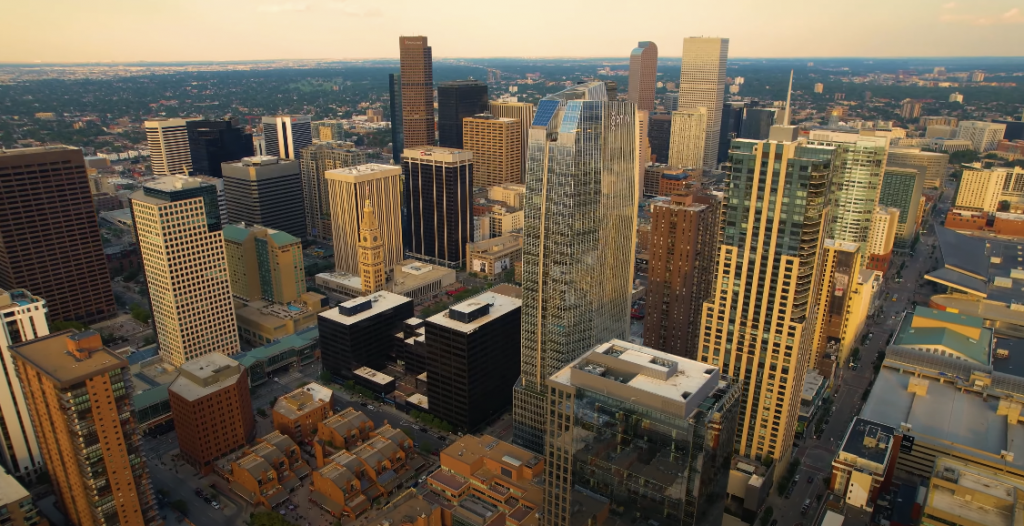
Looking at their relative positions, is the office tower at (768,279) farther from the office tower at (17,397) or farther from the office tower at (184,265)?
the office tower at (17,397)

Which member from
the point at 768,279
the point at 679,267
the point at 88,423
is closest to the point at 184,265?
the point at 88,423

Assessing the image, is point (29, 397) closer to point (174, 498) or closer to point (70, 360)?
point (70, 360)

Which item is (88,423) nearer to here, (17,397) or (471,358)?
(17,397)

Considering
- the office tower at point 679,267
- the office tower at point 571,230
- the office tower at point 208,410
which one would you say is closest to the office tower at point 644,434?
the office tower at point 571,230

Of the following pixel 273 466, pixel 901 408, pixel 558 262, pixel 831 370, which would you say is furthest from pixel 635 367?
pixel 831 370

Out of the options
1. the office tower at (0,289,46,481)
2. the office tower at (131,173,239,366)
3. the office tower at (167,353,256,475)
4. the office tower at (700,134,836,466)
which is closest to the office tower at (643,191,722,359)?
the office tower at (700,134,836,466)

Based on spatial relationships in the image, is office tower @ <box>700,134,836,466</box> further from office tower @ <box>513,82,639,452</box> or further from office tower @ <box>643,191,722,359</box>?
office tower @ <box>643,191,722,359</box>
